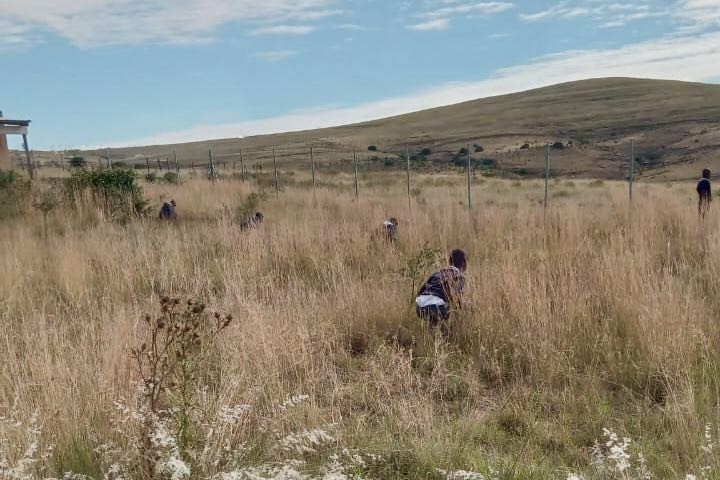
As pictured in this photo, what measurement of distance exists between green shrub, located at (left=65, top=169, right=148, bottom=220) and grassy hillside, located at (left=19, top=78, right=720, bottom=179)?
19136mm

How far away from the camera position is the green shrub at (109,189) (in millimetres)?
11098

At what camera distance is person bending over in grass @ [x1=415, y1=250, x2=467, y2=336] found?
411 cm

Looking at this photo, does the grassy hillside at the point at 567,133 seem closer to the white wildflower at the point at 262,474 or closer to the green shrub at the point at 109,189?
the green shrub at the point at 109,189

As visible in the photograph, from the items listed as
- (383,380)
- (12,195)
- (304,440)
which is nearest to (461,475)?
(304,440)

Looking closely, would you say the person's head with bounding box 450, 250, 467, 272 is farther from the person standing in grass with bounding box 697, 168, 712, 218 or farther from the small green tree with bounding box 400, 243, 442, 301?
the person standing in grass with bounding box 697, 168, 712, 218

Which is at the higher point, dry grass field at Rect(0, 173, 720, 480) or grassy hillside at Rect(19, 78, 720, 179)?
grassy hillside at Rect(19, 78, 720, 179)

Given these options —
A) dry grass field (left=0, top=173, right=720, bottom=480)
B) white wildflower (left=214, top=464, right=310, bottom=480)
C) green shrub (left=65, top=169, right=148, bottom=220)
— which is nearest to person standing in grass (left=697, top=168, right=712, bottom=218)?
dry grass field (left=0, top=173, right=720, bottom=480)

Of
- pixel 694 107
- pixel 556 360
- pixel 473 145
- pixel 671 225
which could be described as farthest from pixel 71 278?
pixel 694 107

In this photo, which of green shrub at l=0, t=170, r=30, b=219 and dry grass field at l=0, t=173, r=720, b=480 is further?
green shrub at l=0, t=170, r=30, b=219

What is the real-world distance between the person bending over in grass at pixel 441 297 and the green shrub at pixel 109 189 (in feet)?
26.9

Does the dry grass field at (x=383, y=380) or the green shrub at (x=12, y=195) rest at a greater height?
the green shrub at (x=12, y=195)

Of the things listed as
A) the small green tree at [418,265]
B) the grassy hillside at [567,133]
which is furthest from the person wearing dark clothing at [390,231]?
the grassy hillside at [567,133]

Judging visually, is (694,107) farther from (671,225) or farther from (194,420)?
(194,420)

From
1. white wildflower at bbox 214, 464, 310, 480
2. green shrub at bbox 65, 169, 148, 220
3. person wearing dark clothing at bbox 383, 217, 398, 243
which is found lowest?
white wildflower at bbox 214, 464, 310, 480
